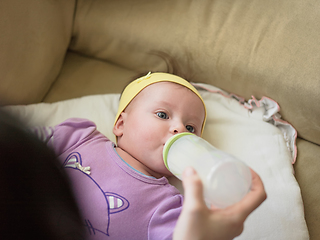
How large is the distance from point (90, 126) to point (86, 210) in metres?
0.40

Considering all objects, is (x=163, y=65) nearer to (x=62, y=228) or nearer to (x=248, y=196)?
(x=248, y=196)

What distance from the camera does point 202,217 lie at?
60 centimetres

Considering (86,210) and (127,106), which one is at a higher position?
(127,106)

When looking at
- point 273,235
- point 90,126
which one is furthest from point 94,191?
point 273,235

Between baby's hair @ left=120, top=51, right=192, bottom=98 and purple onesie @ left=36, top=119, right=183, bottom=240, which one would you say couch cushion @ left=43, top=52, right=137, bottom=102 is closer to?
baby's hair @ left=120, top=51, right=192, bottom=98

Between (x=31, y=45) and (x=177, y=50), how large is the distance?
2.25ft

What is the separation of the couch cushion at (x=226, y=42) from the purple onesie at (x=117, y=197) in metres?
0.64

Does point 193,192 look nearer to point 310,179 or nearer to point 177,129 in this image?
point 177,129

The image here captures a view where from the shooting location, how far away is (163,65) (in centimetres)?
149

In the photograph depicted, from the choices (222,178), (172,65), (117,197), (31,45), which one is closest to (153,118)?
(117,197)

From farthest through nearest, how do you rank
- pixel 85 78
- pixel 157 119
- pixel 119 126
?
pixel 85 78
pixel 119 126
pixel 157 119

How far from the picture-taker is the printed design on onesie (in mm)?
903

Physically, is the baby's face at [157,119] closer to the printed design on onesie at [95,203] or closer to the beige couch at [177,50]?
the printed design on onesie at [95,203]

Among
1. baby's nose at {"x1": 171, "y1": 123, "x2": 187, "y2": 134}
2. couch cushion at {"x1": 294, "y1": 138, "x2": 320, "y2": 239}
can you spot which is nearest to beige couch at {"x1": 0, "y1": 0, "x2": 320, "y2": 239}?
couch cushion at {"x1": 294, "y1": 138, "x2": 320, "y2": 239}
